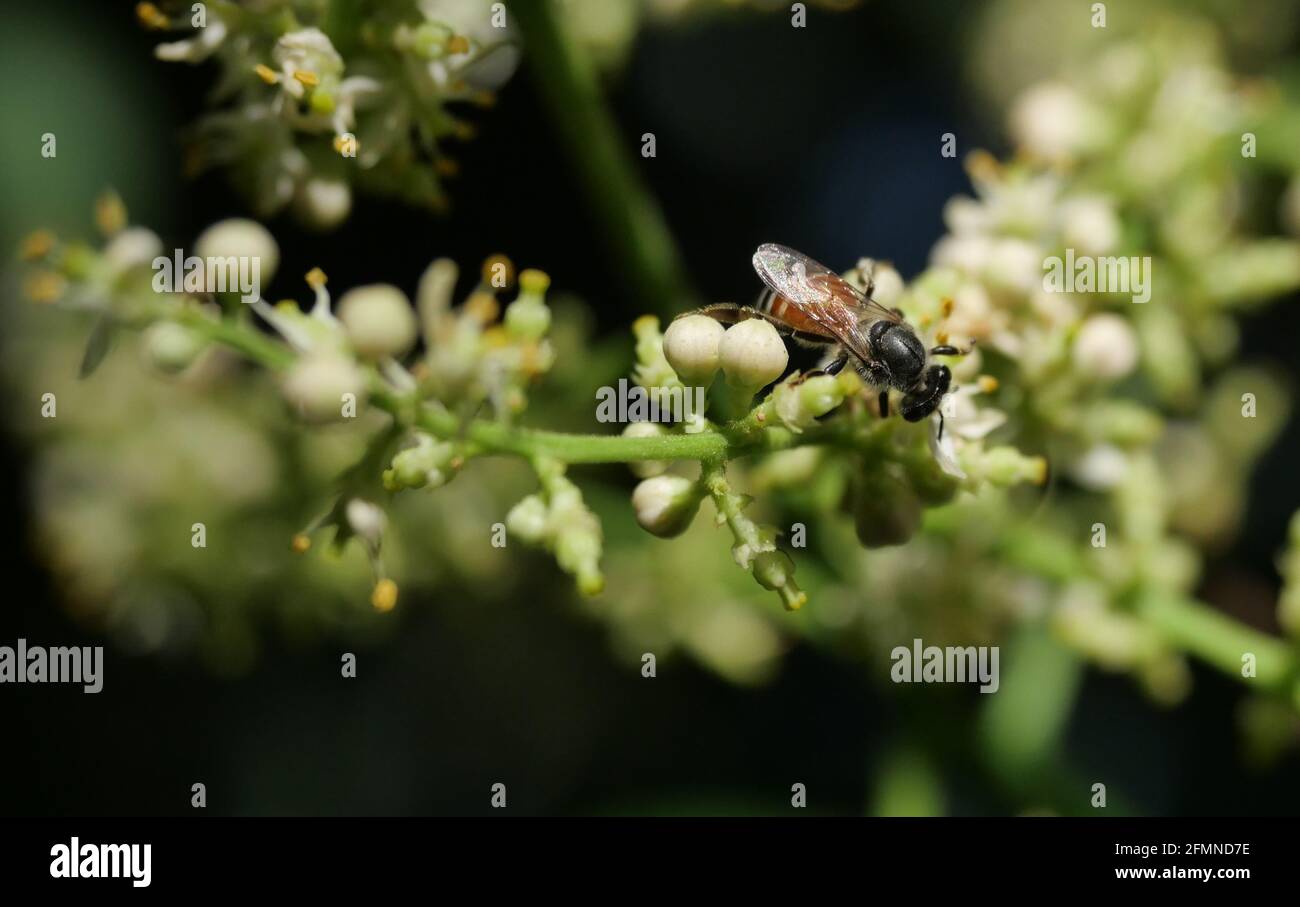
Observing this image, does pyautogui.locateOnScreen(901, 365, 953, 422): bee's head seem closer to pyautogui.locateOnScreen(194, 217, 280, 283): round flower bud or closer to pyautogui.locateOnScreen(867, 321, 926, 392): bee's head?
pyautogui.locateOnScreen(867, 321, 926, 392): bee's head

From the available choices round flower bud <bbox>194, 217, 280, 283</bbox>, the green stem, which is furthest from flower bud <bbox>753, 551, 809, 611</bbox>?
the green stem

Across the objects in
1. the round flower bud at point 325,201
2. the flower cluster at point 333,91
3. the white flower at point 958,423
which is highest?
the flower cluster at point 333,91

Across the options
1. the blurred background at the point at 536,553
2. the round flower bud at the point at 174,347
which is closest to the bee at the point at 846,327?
the blurred background at the point at 536,553

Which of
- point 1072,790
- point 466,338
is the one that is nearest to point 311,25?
point 466,338

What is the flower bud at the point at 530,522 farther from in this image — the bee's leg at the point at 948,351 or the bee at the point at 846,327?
the bee's leg at the point at 948,351

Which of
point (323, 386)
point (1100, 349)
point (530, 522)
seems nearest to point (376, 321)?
point (323, 386)

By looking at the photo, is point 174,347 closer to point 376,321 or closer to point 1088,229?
point 376,321
